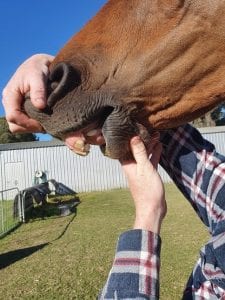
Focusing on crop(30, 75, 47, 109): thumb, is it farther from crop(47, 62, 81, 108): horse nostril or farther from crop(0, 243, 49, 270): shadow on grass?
crop(0, 243, 49, 270): shadow on grass

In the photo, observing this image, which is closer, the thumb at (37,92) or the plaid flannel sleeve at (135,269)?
the plaid flannel sleeve at (135,269)

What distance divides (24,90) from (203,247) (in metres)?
1.15

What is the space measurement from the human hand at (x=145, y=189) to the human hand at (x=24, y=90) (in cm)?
50

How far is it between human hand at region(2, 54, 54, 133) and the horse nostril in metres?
0.04

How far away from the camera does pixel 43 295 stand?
23.8ft

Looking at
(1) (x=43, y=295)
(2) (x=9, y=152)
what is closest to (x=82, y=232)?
(1) (x=43, y=295)

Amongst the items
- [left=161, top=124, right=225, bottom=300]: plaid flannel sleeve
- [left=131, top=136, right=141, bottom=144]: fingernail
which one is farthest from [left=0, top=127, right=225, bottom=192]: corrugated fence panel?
[left=131, top=136, right=141, bottom=144]: fingernail

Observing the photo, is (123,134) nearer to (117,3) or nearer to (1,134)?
(117,3)

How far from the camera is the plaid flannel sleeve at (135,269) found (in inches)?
76.7

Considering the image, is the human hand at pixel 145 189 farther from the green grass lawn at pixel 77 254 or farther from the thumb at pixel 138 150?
the green grass lawn at pixel 77 254

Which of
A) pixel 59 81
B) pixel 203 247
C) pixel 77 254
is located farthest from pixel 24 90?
pixel 77 254

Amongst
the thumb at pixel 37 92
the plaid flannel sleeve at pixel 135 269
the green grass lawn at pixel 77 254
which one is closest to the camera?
the plaid flannel sleeve at pixel 135 269

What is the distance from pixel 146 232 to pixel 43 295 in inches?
220

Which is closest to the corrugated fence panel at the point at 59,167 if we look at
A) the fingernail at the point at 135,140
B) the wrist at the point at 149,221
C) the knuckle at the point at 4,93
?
the fingernail at the point at 135,140
